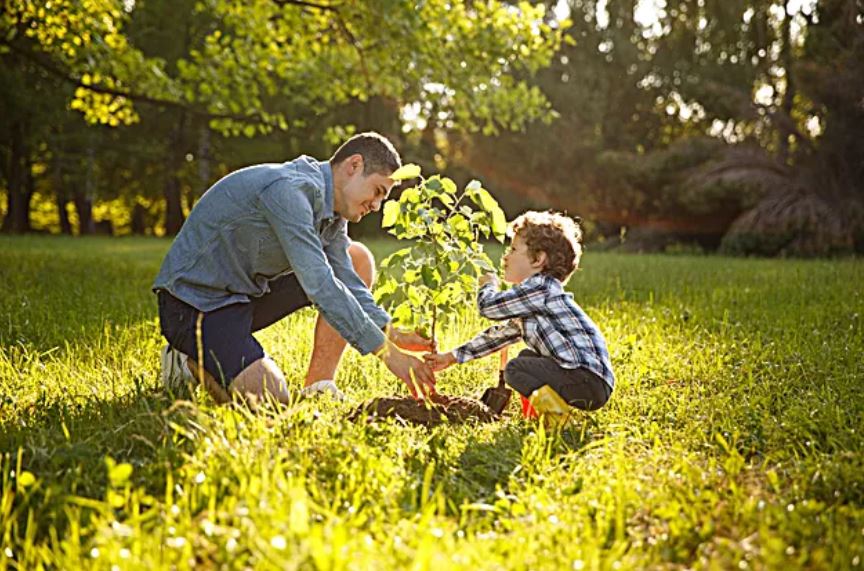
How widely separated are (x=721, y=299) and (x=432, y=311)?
4.31 metres

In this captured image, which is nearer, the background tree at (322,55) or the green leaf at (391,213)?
the green leaf at (391,213)

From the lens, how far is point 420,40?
8836mm

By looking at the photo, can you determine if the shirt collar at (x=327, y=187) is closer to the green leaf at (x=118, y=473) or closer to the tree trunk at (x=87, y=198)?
the green leaf at (x=118, y=473)

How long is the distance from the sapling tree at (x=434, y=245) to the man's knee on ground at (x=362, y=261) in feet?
3.18

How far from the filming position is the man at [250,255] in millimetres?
3615

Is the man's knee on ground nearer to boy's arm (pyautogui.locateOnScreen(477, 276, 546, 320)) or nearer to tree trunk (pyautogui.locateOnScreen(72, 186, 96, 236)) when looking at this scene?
boy's arm (pyautogui.locateOnScreen(477, 276, 546, 320))

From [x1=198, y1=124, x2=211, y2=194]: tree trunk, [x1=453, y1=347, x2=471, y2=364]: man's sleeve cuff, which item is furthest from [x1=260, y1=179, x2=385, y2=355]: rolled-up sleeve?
[x1=198, y1=124, x2=211, y2=194]: tree trunk

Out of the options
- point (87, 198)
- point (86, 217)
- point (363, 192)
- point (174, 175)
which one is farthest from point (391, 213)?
point (86, 217)

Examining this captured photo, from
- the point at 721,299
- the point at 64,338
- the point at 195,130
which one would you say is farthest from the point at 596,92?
the point at 64,338

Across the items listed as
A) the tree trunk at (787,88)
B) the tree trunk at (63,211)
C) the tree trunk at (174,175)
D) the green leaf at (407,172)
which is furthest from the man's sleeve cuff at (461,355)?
the tree trunk at (63,211)

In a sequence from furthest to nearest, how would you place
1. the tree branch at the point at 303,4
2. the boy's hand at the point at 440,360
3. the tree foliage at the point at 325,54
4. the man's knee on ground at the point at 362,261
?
the tree foliage at the point at 325,54 < the tree branch at the point at 303,4 < the man's knee on ground at the point at 362,261 < the boy's hand at the point at 440,360

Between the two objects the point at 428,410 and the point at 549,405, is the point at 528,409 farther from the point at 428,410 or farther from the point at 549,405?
the point at 428,410

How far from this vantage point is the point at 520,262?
12.6 feet

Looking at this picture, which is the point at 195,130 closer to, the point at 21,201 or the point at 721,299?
the point at 21,201
